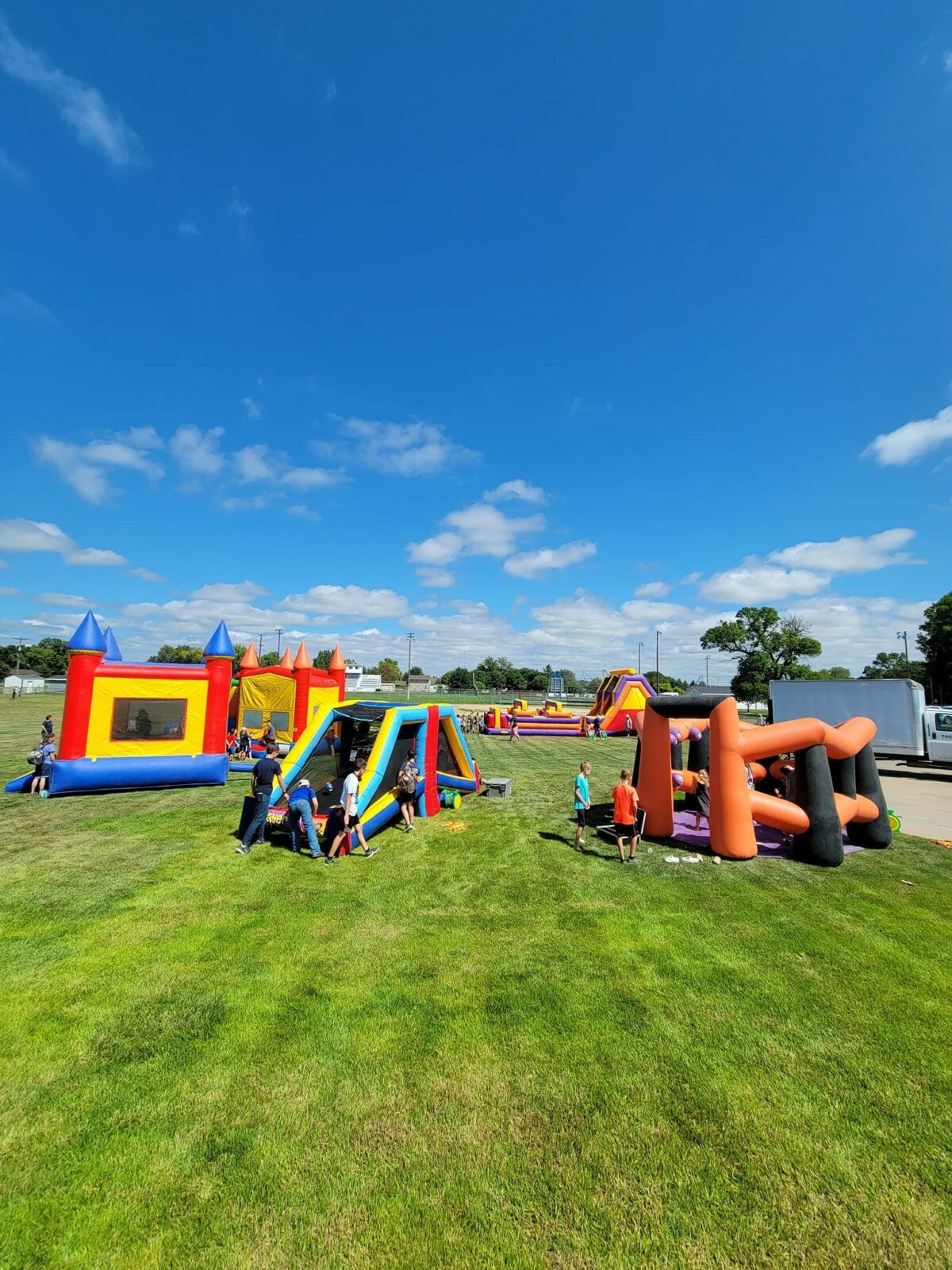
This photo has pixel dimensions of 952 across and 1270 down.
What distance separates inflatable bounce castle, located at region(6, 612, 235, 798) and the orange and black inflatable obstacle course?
33.5 feet

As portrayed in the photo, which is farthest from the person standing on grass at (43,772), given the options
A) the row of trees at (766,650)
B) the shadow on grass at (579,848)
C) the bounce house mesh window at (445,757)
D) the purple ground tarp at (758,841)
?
the row of trees at (766,650)

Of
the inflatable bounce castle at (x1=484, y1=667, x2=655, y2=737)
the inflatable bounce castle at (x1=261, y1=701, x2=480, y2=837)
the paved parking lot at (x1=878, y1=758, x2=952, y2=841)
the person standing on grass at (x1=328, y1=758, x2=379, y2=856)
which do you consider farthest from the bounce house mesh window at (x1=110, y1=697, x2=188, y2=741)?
the inflatable bounce castle at (x1=484, y1=667, x2=655, y2=737)

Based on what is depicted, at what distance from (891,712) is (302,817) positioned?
746 inches

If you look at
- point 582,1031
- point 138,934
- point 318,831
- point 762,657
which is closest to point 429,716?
point 318,831

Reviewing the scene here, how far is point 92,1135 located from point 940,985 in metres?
6.86

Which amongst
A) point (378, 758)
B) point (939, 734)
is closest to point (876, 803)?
point (378, 758)

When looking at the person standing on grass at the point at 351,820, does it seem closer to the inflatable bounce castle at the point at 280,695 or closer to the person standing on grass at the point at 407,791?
the person standing on grass at the point at 407,791

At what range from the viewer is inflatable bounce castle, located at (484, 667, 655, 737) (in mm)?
30281

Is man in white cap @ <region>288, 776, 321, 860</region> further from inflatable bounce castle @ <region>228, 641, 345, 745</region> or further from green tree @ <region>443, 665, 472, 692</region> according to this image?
green tree @ <region>443, 665, 472, 692</region>

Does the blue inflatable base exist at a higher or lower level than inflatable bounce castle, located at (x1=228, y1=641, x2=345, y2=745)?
lower

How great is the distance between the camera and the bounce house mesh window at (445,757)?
12.2 m

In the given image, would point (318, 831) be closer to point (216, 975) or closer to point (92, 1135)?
point (216, 975)

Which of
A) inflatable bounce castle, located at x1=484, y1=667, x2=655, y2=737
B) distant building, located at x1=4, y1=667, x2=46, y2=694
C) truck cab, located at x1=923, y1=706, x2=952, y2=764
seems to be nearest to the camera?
truck cab, located at x1=923, y1=706, x2=952, y2=764

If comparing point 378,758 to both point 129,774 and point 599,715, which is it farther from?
point 599,715
